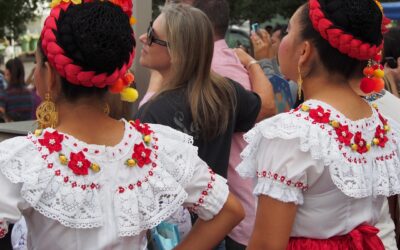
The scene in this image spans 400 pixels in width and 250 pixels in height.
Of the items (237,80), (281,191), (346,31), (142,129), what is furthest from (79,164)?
(237,80)

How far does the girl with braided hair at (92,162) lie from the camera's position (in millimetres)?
1853

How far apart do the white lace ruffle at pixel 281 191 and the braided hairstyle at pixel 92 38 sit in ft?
1.98

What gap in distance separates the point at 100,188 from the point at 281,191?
576 mm

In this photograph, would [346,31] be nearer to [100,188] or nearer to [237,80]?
[100,188]

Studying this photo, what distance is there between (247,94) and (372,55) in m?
1.08

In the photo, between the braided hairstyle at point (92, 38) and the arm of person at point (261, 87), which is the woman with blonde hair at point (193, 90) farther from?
the braided hairstyle at point (92, 38)

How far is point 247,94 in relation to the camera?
3.25m

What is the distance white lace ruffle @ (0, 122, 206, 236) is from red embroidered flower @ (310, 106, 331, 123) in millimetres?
417

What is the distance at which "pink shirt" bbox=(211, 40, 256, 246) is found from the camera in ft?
Answer: 10.2

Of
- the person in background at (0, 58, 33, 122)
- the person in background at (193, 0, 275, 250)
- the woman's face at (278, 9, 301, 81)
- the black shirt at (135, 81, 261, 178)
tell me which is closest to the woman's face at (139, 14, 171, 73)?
the black shirt at (135, 81, 261, 178)

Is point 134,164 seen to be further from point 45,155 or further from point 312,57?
point 312,57

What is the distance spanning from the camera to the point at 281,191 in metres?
2.05

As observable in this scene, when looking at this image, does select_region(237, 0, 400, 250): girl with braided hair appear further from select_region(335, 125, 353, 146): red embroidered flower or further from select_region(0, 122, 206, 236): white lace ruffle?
select_region(0, 122, 206, 236): white lace ruffle

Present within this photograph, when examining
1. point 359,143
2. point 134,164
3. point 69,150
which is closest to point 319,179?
point 359,143
